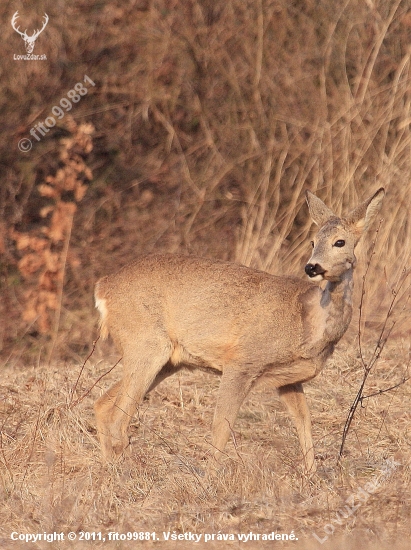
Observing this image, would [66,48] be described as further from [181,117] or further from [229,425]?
[229,425]

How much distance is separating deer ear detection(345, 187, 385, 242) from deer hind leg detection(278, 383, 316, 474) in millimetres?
1179

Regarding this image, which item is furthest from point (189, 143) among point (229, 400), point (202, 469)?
point (202, 469)

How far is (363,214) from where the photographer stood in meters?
5.89

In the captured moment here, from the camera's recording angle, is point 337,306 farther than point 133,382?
No

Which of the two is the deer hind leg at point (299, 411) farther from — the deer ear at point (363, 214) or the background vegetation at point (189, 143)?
the background vegetation at point (189, 143)

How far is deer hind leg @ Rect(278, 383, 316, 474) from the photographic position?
19.8 feet

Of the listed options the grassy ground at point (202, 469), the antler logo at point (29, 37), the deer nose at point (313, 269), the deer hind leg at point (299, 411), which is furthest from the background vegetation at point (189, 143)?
the deer nose at point (313, 269)

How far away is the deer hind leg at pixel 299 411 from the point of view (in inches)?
238

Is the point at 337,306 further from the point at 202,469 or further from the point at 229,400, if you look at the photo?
the point at 202,469

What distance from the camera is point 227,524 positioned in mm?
4668

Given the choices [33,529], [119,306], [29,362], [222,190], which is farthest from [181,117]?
[33,529]

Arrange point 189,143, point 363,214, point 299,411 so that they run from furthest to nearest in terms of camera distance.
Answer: point 189,143 → point 299,411 → point 363,214

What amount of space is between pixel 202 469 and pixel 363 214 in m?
2.00

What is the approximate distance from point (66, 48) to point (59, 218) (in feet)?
10.5
